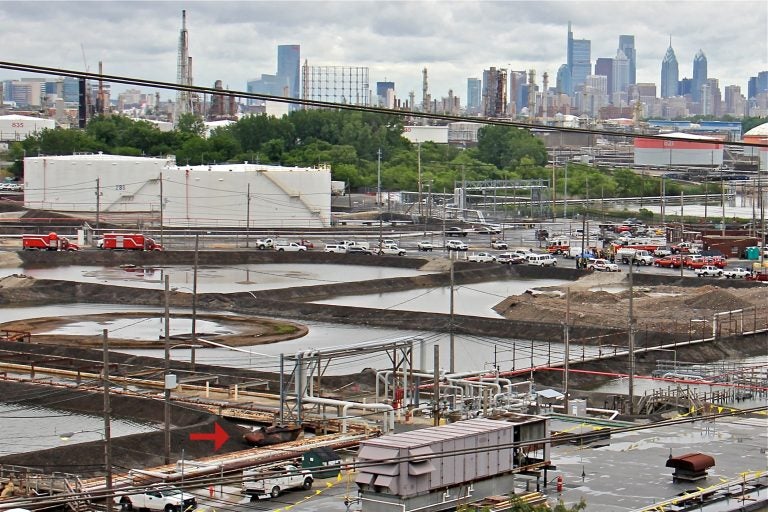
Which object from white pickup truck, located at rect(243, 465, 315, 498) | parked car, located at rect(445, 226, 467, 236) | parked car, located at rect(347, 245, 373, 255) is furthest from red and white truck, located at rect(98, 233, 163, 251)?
white pickup truck, located at rect(243, 465, 315, 498)

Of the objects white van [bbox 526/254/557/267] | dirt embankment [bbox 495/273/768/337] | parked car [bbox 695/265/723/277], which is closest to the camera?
dirt embankment [bbox 495/273/768/337]

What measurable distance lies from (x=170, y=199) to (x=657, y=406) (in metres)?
36.2

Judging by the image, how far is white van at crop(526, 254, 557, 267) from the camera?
4225 cm

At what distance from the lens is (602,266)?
40.7m

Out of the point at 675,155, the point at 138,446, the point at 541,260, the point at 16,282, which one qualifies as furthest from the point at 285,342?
the point at 675,155

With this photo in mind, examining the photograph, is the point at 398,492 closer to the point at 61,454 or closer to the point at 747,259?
the point at 61,454

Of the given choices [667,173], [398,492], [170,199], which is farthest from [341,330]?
[667,173]

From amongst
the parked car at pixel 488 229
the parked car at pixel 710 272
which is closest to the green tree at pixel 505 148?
the parked car at pixel 488 229

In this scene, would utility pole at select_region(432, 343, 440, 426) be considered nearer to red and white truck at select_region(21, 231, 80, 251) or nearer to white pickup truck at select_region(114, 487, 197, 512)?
white pickup truck at select_region(114, 487, 197, 512)

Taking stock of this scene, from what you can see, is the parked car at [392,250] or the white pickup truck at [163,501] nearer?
the white pickup truck at [163,501]

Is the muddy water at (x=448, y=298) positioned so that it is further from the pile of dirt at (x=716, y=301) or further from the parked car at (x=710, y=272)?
the pile of dirt at (x=716, y=301)

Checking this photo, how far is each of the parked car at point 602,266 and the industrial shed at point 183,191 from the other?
14859 mm

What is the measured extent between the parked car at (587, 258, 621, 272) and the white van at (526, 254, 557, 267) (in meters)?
1.31

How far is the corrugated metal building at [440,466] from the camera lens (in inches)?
468
